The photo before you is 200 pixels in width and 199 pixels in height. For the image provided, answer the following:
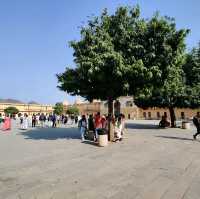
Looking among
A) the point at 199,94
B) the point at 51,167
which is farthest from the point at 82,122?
the point at 199,94

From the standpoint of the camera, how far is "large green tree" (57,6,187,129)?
17.0 m

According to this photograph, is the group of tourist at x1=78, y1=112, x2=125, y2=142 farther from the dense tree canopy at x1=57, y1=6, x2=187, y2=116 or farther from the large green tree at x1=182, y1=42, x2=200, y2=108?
the large green tree at x1=182, y1=42, x2=200, y2=108

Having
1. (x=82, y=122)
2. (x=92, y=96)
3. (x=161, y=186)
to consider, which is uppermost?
(x=92, y=96)

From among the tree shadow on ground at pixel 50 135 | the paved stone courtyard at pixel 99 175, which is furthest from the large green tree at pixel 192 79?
the paved stone courtyard at pixel 99 175

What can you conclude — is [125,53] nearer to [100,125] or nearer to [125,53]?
[125,53]

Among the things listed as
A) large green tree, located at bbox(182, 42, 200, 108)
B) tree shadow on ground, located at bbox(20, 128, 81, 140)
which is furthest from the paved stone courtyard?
large green tree, located at bbox(182, 42, 200, 108)

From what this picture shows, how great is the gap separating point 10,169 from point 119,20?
11662 millimetres

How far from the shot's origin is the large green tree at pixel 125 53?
17.0 meters

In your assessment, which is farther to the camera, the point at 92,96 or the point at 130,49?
the point at 92,96

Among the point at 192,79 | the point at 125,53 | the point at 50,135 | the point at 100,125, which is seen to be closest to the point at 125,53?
the point at 125,53

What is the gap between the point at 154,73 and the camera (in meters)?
17.5

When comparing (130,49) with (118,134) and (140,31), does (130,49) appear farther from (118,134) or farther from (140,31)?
(118,134)

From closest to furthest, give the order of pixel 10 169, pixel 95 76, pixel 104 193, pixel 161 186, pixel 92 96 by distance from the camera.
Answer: pixel 104 193 < pixel 161 186 < pixel 10 169 < pixel 95 76 < pixel 92 96

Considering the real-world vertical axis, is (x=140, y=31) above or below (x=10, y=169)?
above
